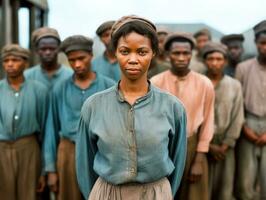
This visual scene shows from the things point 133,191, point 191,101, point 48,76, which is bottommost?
point 133,191

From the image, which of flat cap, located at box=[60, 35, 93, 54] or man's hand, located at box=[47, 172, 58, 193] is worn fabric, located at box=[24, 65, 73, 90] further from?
man's hand, located at box=[47, 172, 58, 193]

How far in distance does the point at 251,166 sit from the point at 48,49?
7.56 ft

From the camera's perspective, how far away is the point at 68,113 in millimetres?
3947

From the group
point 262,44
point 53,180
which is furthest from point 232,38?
point 53,180

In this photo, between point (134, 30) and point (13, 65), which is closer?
point (134, 30)


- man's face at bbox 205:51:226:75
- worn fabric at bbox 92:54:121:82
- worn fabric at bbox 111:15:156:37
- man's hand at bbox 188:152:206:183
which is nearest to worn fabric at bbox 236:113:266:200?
man's face at bbox 205:51:226:75

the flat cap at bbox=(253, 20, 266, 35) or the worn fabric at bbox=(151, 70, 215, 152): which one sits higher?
the flat cap at bbox=(253, 20, 266, 35)

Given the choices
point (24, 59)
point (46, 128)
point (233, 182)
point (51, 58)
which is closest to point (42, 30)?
point (51, 58)

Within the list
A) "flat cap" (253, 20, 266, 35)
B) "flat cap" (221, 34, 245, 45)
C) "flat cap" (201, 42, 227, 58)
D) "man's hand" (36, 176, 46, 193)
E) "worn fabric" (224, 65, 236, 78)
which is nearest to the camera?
"man's hand" (36, 176, 46, 193)

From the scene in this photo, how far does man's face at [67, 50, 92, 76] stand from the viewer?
3908mm

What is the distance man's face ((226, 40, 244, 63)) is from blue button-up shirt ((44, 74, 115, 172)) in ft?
6.90

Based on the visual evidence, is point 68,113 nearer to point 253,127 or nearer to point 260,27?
point 253,127

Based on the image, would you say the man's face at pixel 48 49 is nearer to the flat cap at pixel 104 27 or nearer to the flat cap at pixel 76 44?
the flat cap at pixel 104 27

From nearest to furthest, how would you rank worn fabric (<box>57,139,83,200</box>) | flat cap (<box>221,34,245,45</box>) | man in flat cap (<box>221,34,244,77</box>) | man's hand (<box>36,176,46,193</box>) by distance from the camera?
worn fabric (<box>57,139,83,200</box>) → man's hand (<box>36,176,46,193</box>) → man in flat cap (<box>221,34,244,77</box>) → flat cap (<box>221,34,245,45</box>)
